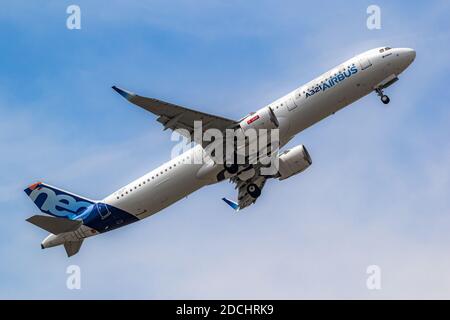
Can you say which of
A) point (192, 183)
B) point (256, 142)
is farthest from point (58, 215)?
point (256, 142)

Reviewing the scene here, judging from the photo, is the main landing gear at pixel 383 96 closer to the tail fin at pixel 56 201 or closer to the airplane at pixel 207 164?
the airplane at pixel 207 164

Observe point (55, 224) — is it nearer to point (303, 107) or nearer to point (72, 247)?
point (72, 247)

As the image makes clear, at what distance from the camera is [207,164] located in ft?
206

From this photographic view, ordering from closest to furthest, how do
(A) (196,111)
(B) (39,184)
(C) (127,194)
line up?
(A) (196,111) → (C) (127,194) → (B) (39,184)

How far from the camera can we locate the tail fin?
221ft

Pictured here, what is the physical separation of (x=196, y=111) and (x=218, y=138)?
9.72 feet

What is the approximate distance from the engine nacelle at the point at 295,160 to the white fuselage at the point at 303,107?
218 inches

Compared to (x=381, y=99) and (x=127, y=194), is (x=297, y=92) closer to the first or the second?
(x=381, y=99)

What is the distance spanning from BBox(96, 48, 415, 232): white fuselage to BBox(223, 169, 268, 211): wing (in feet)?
17.3

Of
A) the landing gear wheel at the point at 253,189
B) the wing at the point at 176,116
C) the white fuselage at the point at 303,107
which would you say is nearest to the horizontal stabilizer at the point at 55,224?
the white fuselage at the point at 303,107

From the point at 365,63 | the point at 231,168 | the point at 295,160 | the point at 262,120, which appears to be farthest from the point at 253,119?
the point at 365,63

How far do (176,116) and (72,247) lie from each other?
15.2m

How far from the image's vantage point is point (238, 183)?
6919 cm

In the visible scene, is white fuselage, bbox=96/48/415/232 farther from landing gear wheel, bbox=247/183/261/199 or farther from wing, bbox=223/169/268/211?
landing gear wheel, bbox=247/183/261/199
